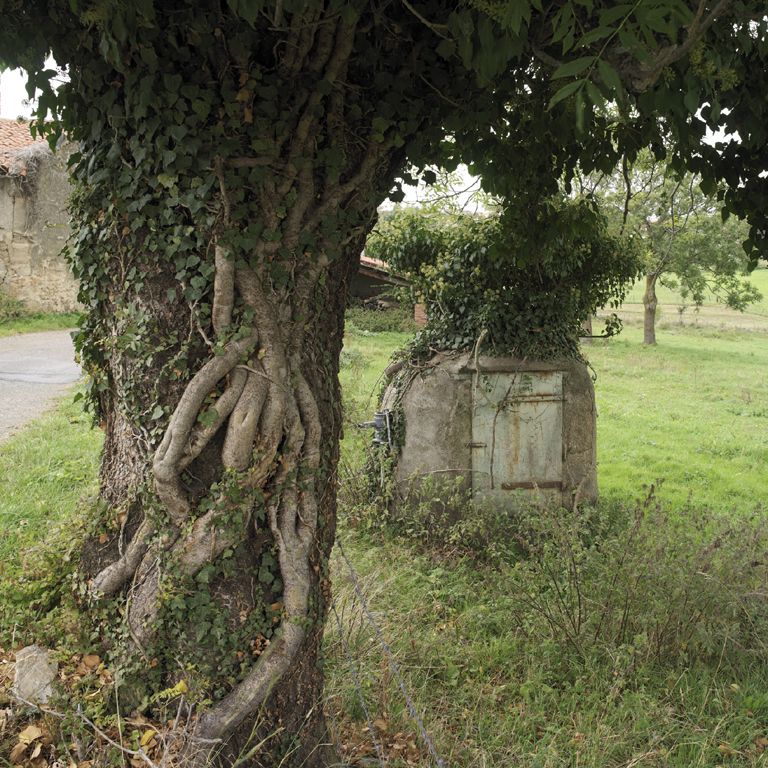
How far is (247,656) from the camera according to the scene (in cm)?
271

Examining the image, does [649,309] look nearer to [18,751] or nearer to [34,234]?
[34,234]

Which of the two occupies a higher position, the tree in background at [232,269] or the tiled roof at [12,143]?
the tiled roof at [12,143]

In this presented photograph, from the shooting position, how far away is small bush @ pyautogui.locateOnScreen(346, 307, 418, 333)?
62.4 feet

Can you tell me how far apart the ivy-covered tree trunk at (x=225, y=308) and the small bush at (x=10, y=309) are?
15.7 metres

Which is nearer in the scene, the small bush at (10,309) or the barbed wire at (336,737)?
the barbed wire at (336,737)

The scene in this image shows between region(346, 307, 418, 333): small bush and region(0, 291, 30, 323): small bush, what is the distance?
30.1 feet

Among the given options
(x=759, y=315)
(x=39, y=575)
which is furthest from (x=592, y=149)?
(x=759, y=315)

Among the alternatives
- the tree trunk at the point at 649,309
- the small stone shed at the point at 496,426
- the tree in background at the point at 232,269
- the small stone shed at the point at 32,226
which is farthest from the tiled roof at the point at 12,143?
the tree trunk at the point at 649,309

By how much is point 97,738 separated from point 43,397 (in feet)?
Result: 25.0

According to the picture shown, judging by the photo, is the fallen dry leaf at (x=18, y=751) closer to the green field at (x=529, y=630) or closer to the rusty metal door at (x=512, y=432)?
the green field at (x=529, y=630)

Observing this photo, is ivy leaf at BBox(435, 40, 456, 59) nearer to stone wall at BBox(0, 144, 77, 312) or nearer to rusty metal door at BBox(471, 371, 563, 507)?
rusty metal door at BBox(471, 371, 563, 507)

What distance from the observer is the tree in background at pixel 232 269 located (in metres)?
2.48

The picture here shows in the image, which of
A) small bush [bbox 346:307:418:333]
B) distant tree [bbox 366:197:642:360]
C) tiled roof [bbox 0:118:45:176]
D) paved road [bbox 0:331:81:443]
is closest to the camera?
distant tree [bbox 366:197:642:360]

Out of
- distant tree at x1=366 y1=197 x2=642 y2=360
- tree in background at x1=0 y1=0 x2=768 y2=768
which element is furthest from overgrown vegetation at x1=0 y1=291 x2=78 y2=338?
tree in background at x1=0 y1=0 x2=768 y2=768
